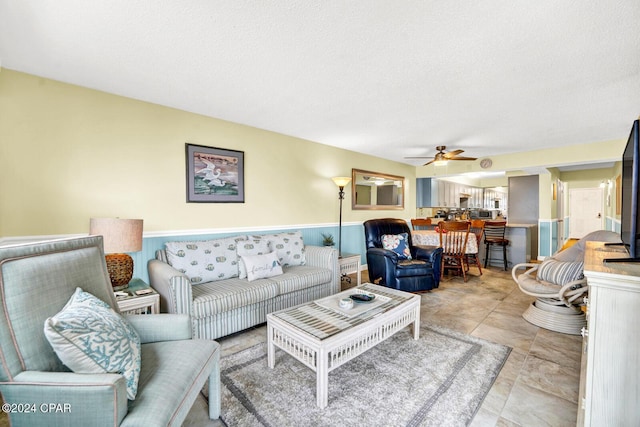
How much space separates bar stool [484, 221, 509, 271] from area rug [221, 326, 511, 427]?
3.35 m

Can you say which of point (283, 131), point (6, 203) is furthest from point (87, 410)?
point (283, 131)

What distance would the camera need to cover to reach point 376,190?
549 centimetres

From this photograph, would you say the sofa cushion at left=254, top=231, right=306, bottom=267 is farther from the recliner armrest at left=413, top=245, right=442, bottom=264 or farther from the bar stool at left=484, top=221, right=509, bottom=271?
the bar stool at left=484, top=221, right=509, bottom=271

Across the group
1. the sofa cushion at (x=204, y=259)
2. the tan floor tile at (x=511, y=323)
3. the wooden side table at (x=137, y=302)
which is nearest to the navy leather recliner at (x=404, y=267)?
the tan floor tile at (x=511, y=323)

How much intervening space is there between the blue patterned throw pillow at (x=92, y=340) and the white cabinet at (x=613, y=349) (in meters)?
1.83

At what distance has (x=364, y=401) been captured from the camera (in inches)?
65.3

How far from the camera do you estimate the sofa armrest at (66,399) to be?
3.01 feet

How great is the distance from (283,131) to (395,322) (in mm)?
2748

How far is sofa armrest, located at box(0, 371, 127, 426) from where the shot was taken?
92 centimetres

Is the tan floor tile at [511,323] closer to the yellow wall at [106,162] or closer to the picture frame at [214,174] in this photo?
the yellow wall at [106,162]

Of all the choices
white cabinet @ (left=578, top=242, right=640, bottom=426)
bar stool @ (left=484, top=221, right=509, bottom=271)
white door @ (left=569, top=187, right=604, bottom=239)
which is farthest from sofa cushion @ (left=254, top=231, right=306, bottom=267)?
white door @ (left=569, top=187, right=604, bottom=239)

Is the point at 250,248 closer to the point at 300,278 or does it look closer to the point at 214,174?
the point at 300,278

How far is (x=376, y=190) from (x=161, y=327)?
4.60 metres

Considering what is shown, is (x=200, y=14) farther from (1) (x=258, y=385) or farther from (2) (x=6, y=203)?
(1) (x=258, y=385)
